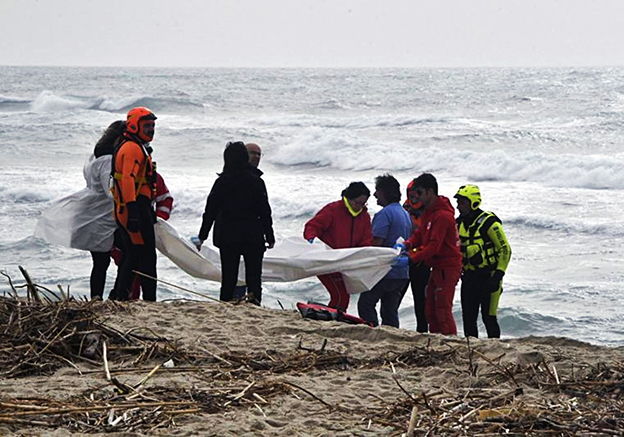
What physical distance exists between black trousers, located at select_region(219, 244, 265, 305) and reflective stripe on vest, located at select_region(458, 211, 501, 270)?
5.64 ft

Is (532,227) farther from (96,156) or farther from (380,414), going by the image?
(380,414)

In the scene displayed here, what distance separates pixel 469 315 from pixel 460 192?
1098 mm

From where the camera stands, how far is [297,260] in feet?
28.8

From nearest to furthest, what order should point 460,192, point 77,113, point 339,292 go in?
point 460,192
point 339,292
point 77,113

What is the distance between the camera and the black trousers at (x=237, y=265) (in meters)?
8.27

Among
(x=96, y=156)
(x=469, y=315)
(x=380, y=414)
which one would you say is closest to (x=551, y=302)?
(x=469, y=315)

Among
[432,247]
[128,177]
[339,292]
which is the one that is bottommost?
[339,292]

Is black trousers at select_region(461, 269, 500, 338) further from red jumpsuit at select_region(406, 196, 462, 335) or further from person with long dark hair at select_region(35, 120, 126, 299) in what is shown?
A: person with long dark hair at select_region(35, 120, 126, 299)

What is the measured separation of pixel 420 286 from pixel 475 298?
0.48 metres

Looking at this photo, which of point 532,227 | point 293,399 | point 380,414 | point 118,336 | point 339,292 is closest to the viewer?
point 380,414

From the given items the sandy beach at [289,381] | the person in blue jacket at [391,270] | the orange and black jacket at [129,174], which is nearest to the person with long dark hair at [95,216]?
the orange and black jacket at [129,174]

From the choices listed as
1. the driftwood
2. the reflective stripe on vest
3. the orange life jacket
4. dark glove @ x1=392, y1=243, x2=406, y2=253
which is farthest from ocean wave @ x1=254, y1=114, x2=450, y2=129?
the driftwood

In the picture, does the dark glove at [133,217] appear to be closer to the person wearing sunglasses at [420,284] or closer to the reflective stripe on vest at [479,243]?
the person wearing sunglasses at [420,284]

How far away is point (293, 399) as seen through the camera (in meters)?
4.78
